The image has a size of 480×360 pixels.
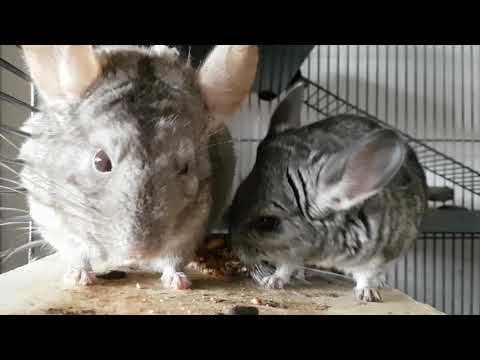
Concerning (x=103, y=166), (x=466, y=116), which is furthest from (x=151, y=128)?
(x=466, y=116)

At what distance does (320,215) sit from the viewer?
1.41 metres

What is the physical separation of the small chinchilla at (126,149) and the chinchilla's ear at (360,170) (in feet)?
1.16

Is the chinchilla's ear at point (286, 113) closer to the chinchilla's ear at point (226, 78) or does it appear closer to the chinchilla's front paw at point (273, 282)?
the chinchilla's ear at point (226, 78)

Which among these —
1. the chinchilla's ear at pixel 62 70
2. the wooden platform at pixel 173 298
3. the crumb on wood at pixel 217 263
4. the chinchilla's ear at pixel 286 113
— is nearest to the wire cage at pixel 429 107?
the chinchilla's ear at pixel 286 113

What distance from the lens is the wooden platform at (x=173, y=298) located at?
1.07 metres

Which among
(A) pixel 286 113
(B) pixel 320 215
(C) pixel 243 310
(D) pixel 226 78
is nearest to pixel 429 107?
(A) pixel 286 113

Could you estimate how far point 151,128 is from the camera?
3.68 feet

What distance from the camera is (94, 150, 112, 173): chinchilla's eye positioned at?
1.10 m

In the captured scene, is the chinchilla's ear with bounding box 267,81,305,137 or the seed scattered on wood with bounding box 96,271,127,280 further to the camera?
the chinchilla's ear with bounding box 267,81,305,137

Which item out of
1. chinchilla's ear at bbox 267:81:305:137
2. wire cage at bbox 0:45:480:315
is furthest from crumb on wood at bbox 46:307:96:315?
wire cage at bbox 0:45:480:315

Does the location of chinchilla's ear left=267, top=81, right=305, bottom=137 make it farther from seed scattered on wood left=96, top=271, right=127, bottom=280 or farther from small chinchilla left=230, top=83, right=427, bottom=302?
seed scattered on wood left=96, top=271, right=127, bottom=280

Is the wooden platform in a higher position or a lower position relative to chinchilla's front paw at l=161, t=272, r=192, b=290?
lower

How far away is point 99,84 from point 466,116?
10.7 ft

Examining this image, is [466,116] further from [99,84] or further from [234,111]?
[99,84]
